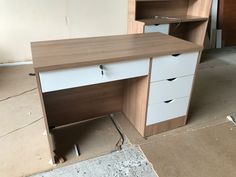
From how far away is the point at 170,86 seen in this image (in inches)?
65.9

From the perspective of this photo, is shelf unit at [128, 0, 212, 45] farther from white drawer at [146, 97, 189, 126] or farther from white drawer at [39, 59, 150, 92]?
white drawer at [39, 59, 150, 92]

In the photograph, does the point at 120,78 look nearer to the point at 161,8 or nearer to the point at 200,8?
the point at 161,8

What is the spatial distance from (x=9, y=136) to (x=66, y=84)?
0.89m

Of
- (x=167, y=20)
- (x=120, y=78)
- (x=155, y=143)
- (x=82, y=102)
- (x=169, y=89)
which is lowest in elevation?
(x=155, y=143)

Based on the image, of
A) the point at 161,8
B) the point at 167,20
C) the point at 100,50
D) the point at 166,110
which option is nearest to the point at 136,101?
the point at 166,110

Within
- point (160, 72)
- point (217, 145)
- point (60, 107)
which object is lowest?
point (217, 145)

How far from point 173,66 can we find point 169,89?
19 cm

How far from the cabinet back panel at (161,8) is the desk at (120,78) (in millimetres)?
1470

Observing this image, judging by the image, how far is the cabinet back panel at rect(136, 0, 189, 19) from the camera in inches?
127

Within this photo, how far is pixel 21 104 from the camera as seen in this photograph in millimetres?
2268

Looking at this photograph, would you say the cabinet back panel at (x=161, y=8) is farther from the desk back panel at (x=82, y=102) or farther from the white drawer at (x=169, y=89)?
the white drawer at (x=169, y=89)

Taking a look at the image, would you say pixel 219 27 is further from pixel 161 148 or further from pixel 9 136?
pixel 9 136

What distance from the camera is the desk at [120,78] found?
1.31m

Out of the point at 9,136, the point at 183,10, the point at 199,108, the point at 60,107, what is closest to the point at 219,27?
the point at 183,10
